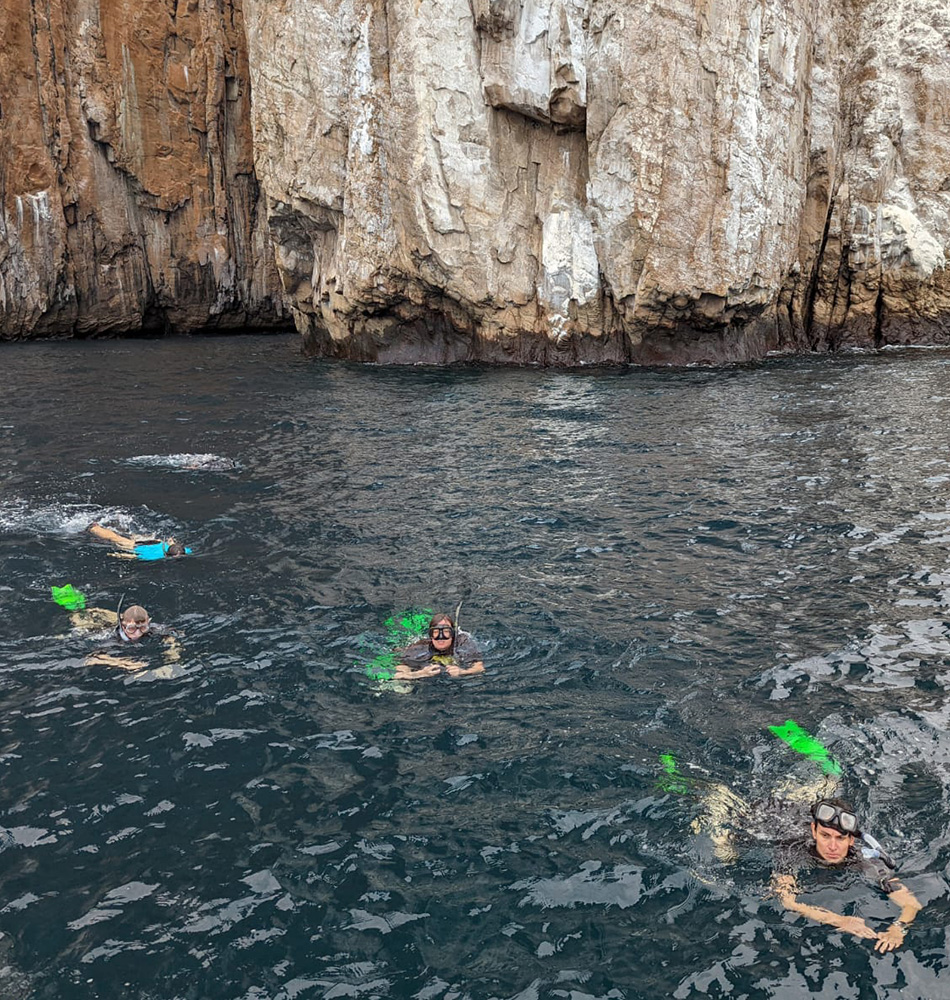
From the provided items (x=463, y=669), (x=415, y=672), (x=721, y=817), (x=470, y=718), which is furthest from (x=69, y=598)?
(x=721, y=817)

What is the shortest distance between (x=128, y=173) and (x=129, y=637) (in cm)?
3957

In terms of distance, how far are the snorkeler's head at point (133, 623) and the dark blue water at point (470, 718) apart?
556mm

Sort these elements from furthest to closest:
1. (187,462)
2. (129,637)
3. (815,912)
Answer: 1. (187,462)
2. (129,637)
3. (815,912)

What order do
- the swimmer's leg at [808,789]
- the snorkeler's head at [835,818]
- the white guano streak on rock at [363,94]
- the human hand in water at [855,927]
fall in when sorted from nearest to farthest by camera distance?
the human hand in water at [855,927]
the snorkeler's head at [835,818]
the swimmer's leg at [808,789]
the white guano streak on rock at [363,94]

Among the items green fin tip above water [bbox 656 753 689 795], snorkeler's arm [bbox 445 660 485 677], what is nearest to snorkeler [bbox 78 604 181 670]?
snorkeler's arm [bbox 445 660 485 677]

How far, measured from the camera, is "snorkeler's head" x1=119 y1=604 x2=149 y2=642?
35.6 ft

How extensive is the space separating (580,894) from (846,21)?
36177 millimetres

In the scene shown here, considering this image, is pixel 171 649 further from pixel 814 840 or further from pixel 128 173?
pixel 128 173

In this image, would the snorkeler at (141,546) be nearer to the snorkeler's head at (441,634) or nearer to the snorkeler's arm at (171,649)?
the snorkeler's arm at (171,649)

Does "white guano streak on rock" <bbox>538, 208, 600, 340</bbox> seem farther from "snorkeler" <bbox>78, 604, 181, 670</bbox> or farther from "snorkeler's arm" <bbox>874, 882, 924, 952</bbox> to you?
"snorkeler's arm" <bbox>874, 882, 924, 952</bbox>

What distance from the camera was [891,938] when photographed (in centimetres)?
645

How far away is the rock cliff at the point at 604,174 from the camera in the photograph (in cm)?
2881

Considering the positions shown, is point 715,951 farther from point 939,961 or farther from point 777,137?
point 777,137

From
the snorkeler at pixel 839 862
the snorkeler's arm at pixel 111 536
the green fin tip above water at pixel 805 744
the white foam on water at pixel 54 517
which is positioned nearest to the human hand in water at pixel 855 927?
the snorkeler at pixel 839 862
